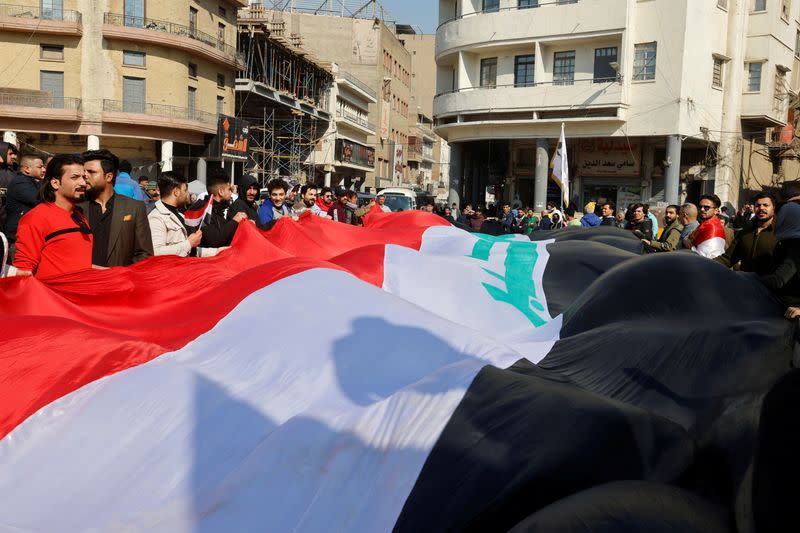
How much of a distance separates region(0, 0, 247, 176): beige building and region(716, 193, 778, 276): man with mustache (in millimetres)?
32927

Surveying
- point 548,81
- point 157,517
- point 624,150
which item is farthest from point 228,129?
point 157,517

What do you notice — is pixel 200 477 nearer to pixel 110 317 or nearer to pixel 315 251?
pixel 110 317

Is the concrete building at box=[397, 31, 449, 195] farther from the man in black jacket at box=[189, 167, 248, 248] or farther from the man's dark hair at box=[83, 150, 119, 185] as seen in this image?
the man's dark hair at box=[83, 150, 119, 185]

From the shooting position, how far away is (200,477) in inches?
126

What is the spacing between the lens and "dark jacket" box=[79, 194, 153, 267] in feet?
18.3

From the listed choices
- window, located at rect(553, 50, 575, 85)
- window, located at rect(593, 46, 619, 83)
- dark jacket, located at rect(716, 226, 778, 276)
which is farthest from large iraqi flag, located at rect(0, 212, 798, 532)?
window, located at rect(553, 50, 575, 85)

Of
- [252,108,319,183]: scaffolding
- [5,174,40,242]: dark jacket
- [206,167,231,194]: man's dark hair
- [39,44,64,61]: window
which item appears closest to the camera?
[5,174,40,242]: dark jacket

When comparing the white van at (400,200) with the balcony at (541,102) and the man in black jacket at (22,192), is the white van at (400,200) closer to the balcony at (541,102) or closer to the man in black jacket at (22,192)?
the balcony at (541,102)

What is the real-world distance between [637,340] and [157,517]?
228 cm

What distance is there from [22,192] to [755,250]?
671cm

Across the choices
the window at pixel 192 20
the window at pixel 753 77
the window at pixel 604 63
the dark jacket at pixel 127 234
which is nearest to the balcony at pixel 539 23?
the window at pixel 604 63

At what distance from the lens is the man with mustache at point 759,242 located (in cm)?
693

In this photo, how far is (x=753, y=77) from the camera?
33.1 meters

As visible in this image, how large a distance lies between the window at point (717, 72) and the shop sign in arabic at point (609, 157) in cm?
386
